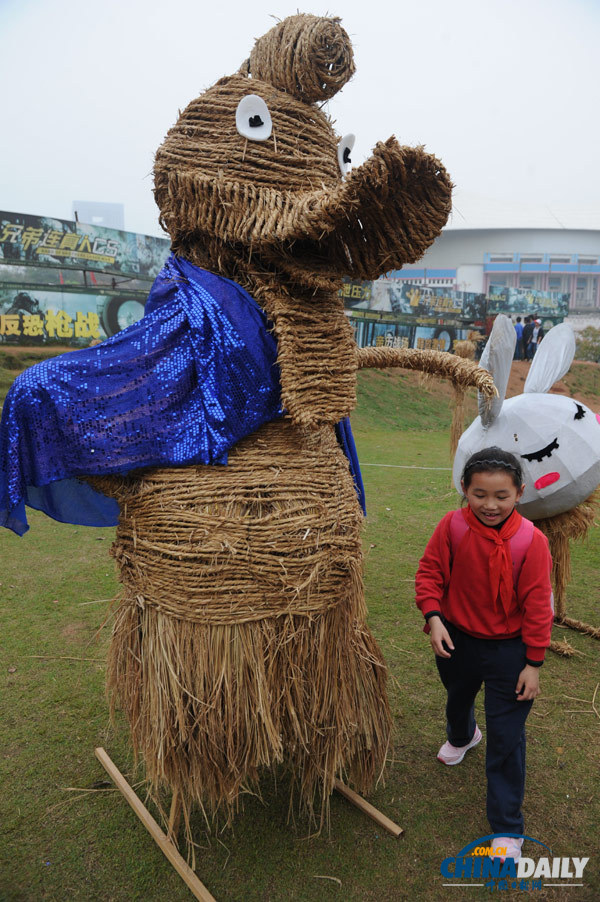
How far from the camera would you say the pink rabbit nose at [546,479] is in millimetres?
2578

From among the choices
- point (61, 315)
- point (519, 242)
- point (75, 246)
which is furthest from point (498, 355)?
point (519, 242)

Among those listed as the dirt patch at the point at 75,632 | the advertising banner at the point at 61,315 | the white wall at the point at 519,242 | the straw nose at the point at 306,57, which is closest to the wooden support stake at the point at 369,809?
the dirt patch at the point at 75,632

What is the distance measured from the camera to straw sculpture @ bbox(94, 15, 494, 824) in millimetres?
1621

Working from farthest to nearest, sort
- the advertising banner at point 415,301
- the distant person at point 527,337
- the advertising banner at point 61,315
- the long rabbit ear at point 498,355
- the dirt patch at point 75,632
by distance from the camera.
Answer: the distant person at point 527,337, the advertising banner at point 415,301, the advertising banner at point 61,315, the dirt patch at point 75,632, the long rabbit ear at point 498,355

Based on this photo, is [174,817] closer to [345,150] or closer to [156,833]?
[156,833]

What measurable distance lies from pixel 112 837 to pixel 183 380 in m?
1.41

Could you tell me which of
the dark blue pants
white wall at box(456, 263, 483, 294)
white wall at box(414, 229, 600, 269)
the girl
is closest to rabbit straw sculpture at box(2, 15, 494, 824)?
the girl

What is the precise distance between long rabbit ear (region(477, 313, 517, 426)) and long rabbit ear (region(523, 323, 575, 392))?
0.40 m

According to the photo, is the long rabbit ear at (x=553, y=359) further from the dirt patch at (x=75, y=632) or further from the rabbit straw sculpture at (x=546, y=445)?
the dirt patch at (x=75, y=632)

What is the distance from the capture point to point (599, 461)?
2.62 m

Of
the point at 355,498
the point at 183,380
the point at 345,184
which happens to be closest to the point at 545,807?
the point at 355,498

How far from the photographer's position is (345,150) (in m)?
1.94

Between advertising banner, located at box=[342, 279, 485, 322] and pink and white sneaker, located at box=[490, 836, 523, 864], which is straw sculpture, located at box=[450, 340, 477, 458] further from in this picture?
advertising banner, located at box=[342, 279, 485, 322]

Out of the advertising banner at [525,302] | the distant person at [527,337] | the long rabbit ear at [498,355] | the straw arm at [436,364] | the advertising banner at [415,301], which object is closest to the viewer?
the straw arm at [436,364]
